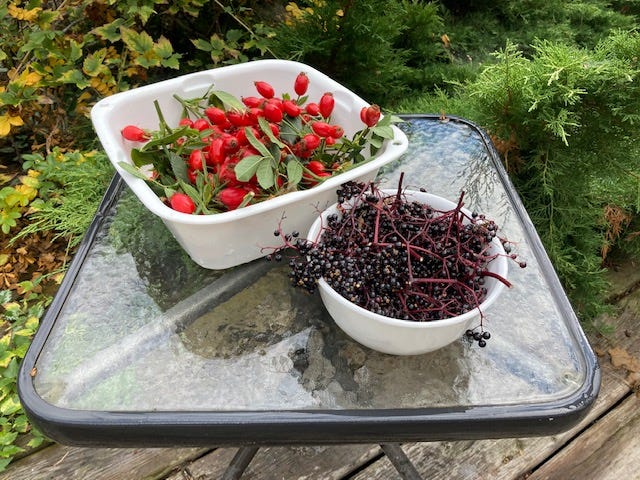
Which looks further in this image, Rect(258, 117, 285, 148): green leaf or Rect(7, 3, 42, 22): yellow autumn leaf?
Rect(7, 3, 42, 22): yellow autumn leaf

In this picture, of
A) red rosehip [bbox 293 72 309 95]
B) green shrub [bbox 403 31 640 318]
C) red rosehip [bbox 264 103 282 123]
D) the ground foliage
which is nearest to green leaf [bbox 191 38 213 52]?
the ground foliage

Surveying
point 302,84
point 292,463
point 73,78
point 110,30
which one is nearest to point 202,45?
point 110,30

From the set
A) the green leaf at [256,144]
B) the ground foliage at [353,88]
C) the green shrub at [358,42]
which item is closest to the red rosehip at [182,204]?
the green leaf at [256,144]

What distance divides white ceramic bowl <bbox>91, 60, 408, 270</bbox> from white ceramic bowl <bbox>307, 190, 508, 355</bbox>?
0.05 metres

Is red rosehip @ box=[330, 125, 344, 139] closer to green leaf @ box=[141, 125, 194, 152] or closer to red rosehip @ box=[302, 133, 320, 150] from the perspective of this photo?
red rosehip @ box=[302, 133, 320, 150]

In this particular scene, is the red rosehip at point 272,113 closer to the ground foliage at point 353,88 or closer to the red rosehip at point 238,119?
the red rosehip at point 238,119

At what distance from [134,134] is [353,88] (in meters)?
0.97

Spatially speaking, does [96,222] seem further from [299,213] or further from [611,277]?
[611,277]

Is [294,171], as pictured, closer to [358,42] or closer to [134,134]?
[134,134]

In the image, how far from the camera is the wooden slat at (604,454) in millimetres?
1157

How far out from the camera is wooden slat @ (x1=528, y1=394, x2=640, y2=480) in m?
1.16

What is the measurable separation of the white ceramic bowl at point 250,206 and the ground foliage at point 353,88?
0.39m

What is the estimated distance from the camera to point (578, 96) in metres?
0.99

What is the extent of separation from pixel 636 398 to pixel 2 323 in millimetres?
1557
